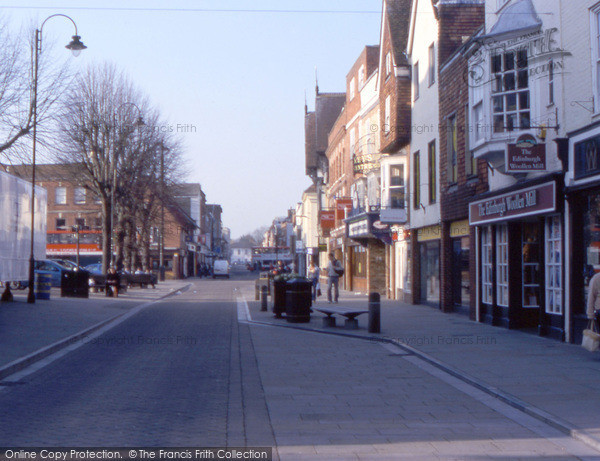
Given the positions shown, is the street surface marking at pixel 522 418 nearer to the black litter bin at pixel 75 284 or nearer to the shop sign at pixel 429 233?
the shop sign at pixel 429 233

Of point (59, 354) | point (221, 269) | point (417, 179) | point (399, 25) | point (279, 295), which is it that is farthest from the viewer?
point (221, 269)

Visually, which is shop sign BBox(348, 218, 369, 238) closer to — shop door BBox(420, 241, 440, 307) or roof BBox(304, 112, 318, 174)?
shop door BBox(420, 241, 440, 307)

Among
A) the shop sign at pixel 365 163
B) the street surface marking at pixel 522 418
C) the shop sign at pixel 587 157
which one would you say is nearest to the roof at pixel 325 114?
the shop sign at pixel 365 163

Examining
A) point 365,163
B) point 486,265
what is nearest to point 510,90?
point 486,265

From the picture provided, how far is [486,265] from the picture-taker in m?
19.7

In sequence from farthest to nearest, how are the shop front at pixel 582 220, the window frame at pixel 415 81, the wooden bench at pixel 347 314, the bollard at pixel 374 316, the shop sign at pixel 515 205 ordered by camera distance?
the window frame at pixel 415 81
the wooden bench at pixel 347 314
the bollard at pixel 374 316
the shop sign at pixel 515 205
the shop front at pixel 582 220

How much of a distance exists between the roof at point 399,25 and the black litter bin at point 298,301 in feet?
36.7

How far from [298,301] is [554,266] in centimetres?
746

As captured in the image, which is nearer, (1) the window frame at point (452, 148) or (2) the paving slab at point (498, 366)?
(2) the paving slab at point (498, 366)

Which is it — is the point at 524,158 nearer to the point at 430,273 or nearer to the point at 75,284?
the point at 430,273

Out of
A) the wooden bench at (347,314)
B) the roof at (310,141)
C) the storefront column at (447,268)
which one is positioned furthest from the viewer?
the roof at (310,141)

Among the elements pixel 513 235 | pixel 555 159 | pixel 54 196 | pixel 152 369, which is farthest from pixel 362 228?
pixel 54 196

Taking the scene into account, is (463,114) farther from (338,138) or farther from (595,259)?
(338,138)

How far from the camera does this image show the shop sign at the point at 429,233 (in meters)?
24.3
